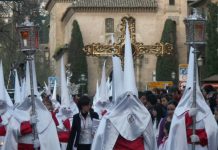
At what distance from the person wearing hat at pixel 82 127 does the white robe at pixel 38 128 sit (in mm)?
486

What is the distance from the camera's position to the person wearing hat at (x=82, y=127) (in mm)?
14719

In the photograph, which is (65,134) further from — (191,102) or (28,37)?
(191,102)

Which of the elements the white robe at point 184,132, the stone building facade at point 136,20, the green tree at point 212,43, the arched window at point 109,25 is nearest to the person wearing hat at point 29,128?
the white robe at point 184,132

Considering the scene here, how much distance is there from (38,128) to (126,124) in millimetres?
3181

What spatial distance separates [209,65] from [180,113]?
Answer: 50569 mm

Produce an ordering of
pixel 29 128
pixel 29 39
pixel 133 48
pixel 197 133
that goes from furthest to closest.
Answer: pixel 133 48 < pixel 29 39 < pixel 29 128 < pixel 197 133

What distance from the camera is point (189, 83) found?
13430mm

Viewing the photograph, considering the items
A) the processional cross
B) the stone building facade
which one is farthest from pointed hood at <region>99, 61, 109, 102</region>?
the stone building facade

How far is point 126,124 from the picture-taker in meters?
12.1

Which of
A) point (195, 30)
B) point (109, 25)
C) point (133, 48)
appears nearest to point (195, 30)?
point (195, 30)

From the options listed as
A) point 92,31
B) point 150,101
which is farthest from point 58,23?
point 150,101

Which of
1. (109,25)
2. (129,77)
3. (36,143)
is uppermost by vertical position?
(109,25)

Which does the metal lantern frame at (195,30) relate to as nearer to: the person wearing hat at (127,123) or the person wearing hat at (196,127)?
the person wearing hat at (196,127)

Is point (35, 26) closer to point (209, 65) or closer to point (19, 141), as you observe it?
point (19, 141)
